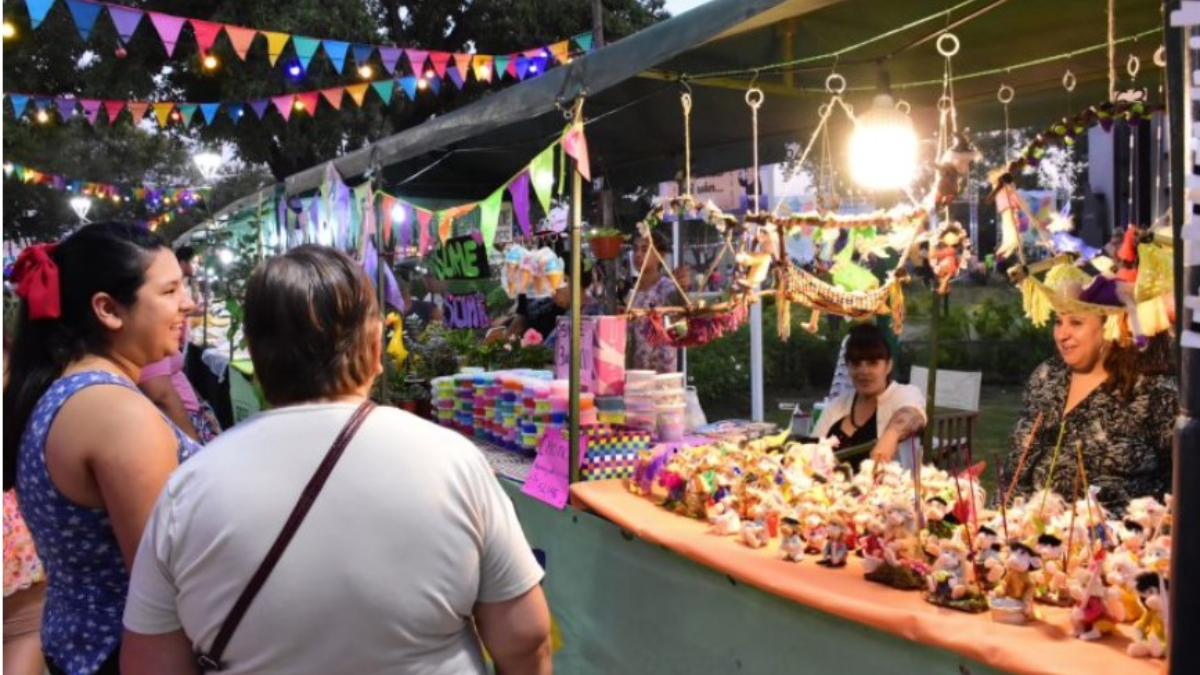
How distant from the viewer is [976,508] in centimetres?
248

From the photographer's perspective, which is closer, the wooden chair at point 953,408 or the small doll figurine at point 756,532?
the small doll figurine at point 756,532

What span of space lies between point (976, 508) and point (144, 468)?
77.9 inches

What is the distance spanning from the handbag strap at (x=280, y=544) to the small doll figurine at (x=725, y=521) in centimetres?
169

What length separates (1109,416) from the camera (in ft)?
8.98

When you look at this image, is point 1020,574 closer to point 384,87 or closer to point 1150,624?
point 1150,624

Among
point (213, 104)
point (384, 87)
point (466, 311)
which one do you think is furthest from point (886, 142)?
point (213, 104)

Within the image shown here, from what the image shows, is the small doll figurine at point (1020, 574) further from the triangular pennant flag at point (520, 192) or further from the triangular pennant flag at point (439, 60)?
the triangular pennant flag at point (439, 60)

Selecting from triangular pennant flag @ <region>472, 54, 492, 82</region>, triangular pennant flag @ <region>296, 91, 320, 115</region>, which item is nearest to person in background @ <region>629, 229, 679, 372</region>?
triangular pennant flag @ <region>472, 54, 492, 82</region>

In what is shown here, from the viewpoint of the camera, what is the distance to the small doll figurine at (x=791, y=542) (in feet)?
8.12

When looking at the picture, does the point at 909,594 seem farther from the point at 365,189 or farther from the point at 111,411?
the point at 365,189

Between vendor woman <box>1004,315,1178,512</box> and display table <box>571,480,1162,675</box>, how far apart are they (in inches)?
27.5

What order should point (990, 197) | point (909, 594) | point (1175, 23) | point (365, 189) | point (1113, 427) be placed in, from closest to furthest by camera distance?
1. point (1175, 23)
2. point (909, 594)
3. point (990, 197)
4. point (1113, 427)
5. point (365, 189)

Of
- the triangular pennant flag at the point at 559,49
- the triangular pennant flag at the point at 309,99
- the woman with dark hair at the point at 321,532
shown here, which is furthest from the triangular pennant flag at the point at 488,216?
the triangular pennant flag at the point at 309,99

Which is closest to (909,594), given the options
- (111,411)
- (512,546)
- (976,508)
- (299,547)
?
(976,508)
